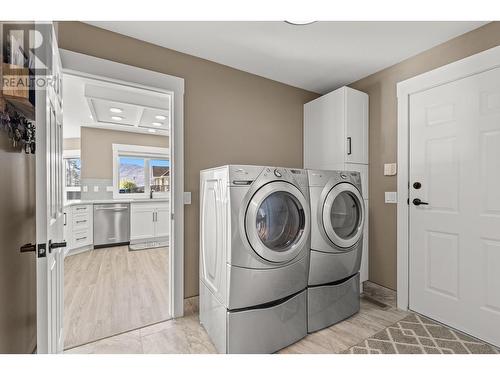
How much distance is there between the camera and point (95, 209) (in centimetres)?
468

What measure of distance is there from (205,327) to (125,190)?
4.34 m

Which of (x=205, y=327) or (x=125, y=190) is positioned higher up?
(x=125, y=190)

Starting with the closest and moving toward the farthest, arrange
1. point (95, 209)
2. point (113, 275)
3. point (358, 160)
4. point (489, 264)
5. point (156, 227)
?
point (489, 264) → point (358, 160) → point (113, 275) → point (95, 209) → point (156, 227)

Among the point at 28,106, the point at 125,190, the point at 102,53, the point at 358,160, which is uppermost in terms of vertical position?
the point at 102,53

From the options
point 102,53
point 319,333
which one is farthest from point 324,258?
point 102,53

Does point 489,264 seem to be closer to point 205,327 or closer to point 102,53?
point 205,327

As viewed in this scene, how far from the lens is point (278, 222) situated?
1.79 m

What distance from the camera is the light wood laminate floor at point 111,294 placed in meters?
1.98

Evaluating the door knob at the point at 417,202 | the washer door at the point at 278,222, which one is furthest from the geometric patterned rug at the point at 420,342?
the door knob at the point at 417,202

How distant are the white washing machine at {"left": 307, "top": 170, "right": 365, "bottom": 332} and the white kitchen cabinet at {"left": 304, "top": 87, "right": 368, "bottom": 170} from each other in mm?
433

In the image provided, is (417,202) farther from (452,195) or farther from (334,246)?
(334,246)

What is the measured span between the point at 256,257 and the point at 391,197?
160cm

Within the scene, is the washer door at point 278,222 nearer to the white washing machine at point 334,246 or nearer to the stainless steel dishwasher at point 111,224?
the white washing machine at point 334,246
